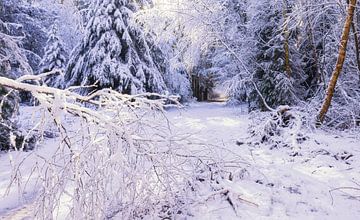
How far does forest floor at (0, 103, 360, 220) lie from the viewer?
3984 millimetres

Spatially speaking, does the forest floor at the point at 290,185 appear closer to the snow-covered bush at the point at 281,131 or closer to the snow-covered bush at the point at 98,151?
the snow-covered bush at the point at 281,131

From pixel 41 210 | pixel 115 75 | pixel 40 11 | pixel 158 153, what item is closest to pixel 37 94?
pixel 41 210

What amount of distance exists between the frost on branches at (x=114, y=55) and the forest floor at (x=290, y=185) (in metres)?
6.39

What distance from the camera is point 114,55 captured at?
13.4m

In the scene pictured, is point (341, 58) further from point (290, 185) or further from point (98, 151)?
point (98, 151)

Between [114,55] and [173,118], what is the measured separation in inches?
158

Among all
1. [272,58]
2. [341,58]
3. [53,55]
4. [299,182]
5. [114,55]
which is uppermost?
[53,55]

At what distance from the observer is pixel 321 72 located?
9422 mm

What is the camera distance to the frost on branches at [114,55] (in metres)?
13.0

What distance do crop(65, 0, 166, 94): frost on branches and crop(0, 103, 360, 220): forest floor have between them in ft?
21.0

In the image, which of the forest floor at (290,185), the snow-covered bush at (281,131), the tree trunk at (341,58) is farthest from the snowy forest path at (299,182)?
the tree trunk at (341,58)

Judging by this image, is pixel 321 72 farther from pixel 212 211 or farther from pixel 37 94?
pixel 37 94

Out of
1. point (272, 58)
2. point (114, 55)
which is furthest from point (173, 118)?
point (114, 55)

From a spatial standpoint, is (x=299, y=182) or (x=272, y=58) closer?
(x=299, y=182)
